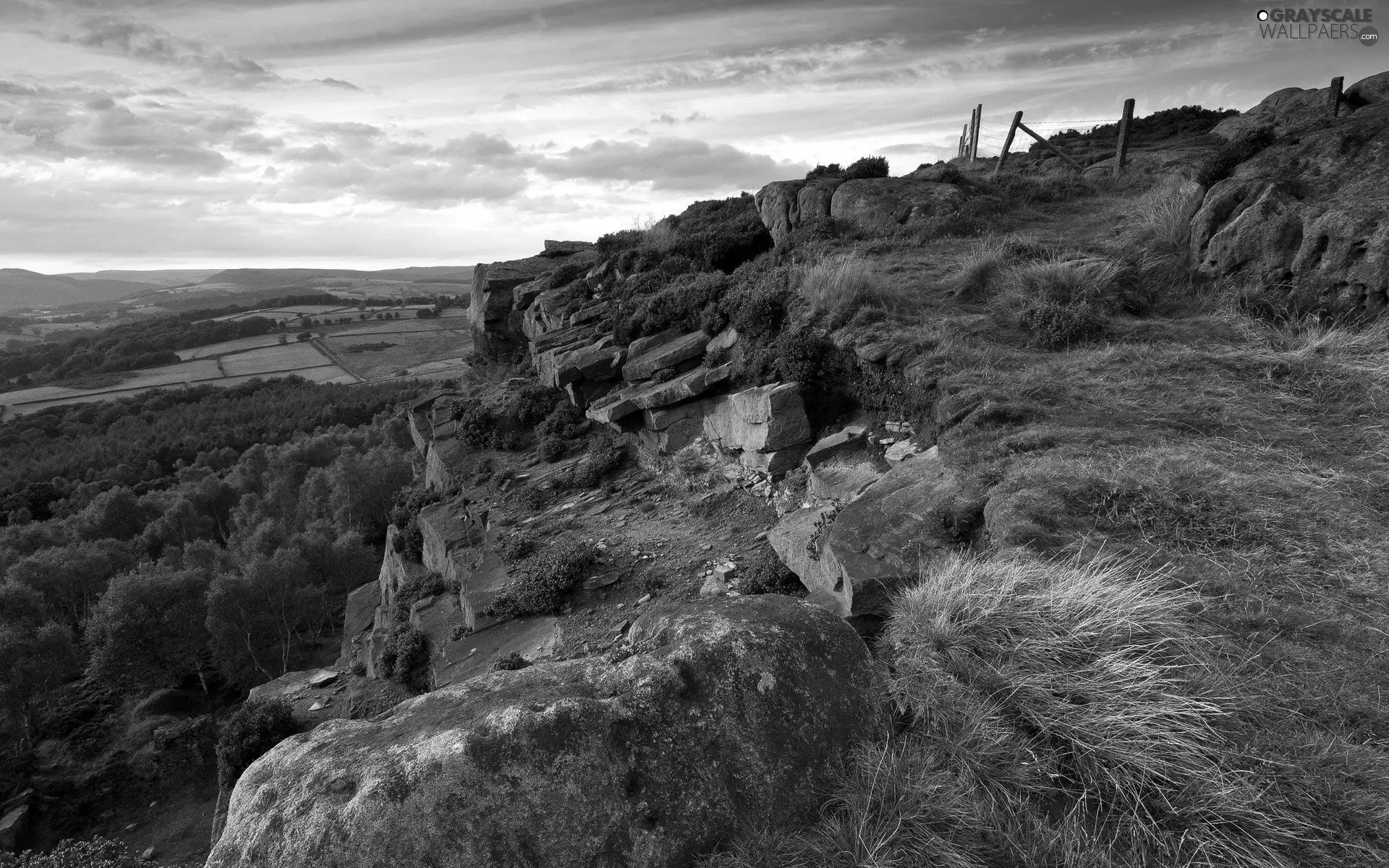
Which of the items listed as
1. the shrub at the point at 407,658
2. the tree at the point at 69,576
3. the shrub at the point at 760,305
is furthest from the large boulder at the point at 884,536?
the tree at the point at 69,576

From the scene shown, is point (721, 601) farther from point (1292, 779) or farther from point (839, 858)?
point (1292, 779)

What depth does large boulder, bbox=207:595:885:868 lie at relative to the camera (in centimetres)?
380

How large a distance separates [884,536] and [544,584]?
21.2 feet

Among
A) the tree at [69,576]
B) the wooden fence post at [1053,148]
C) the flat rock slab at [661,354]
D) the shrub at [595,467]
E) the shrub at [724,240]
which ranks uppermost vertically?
the wooden fence post at [1053,148]

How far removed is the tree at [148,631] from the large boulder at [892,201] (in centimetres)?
3015

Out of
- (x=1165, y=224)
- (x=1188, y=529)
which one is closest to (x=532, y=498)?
(x=1188, y=529)

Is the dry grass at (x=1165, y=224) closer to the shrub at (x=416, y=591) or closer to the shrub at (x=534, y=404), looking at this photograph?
the shrub at (x=534, y=404)

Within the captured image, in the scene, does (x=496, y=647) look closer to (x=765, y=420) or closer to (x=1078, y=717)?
(x=765, y=420)

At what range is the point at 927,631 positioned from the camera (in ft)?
18.0

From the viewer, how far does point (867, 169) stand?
23719 millimetres

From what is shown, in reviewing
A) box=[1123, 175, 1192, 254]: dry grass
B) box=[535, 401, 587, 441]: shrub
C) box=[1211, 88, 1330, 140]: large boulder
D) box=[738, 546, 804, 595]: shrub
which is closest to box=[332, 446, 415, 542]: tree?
box=[535, 401, 587, 441]: shrub

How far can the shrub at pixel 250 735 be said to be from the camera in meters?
13.6

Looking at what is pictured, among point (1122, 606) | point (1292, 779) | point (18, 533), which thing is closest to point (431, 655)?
point (1122, 606)

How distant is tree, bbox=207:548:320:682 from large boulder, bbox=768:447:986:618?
1060 inches
